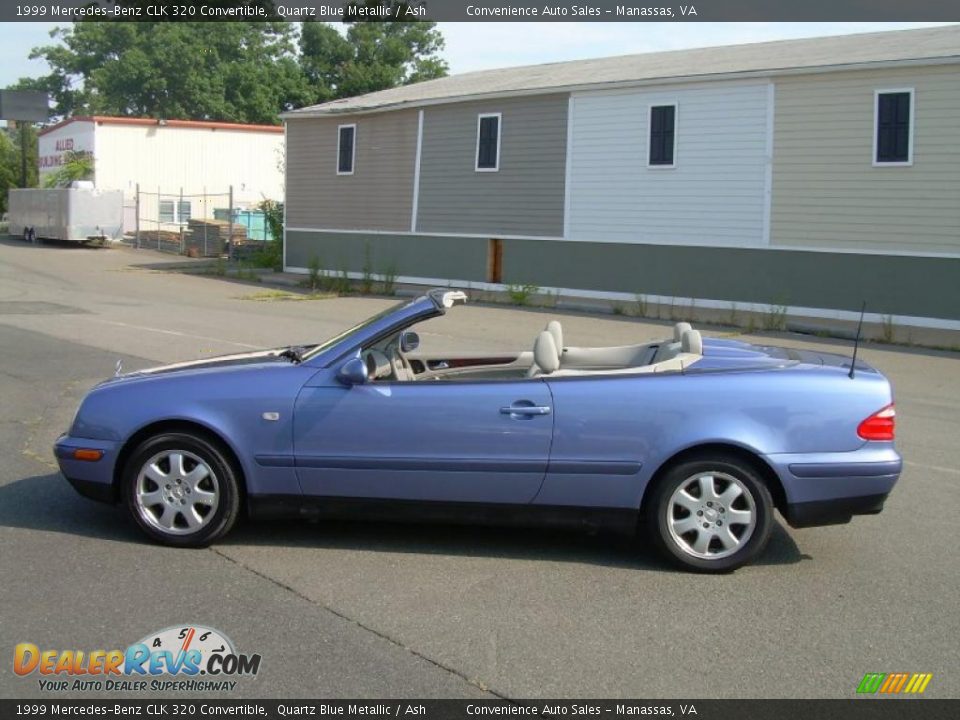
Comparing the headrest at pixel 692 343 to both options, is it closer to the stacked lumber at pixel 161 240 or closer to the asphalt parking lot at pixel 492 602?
the asphalt parking lot at pixel 492 602

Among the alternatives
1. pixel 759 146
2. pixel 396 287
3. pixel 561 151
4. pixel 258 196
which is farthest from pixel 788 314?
pixel 258 196

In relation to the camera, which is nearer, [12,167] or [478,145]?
[478,145]

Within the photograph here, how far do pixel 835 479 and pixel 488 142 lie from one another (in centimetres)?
2159

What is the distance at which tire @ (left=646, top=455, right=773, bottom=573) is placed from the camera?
5.39 m

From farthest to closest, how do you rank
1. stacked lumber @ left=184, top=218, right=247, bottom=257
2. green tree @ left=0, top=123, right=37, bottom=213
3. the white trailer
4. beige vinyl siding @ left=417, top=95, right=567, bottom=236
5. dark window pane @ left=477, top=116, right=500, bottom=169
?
green tree @ left=0, top=123, right=37, bottom=213, the white trailer, stacked lumber @ left=184, top=218, right=247, bottom=257, dark window pane @ left=477, top=116, right=500, bottom=169, beige vinyl siding @ left=417, top=95, right=567, bottom=236

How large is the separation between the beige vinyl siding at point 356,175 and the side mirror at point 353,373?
22686 mm

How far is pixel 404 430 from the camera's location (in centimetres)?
550

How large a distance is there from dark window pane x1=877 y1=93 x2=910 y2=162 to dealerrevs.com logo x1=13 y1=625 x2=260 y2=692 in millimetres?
18553

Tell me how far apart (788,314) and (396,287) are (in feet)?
33.6

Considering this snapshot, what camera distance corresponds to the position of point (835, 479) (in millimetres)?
5422

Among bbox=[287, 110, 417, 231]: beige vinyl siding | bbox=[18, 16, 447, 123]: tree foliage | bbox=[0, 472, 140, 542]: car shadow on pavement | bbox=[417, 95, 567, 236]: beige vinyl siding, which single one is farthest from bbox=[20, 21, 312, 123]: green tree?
bbox=[0, 472, 140, 542]: car shadow on pavement

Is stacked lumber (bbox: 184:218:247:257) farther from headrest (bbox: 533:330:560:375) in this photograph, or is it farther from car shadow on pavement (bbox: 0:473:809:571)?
headrest (bbox: 533:330:560:375)

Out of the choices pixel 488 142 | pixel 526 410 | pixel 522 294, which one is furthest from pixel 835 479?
pixel 488 142

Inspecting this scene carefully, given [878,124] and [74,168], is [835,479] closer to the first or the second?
[878,124]
